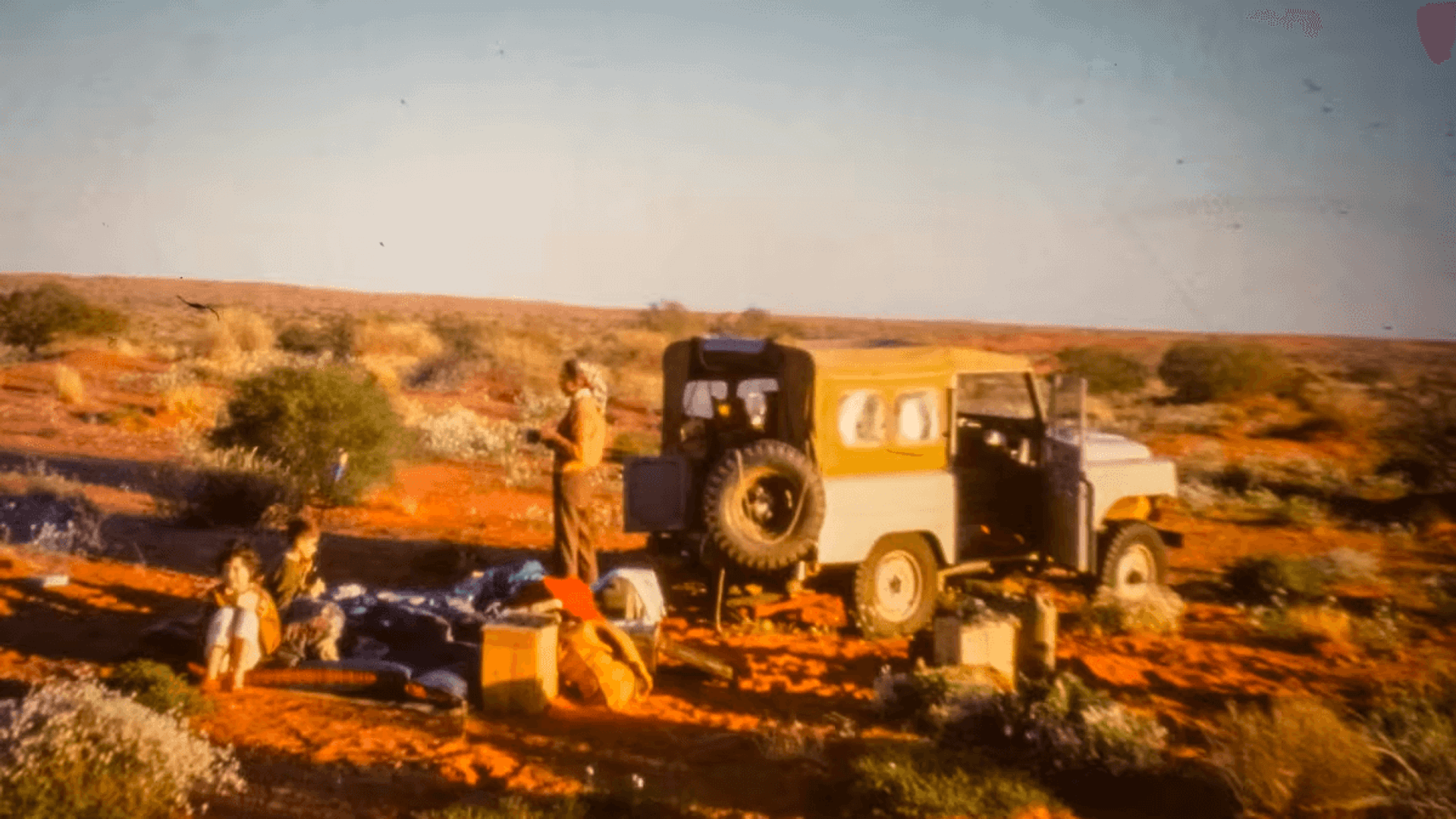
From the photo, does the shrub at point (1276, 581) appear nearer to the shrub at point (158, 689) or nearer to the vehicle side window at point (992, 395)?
the shrub at point (158, 689)

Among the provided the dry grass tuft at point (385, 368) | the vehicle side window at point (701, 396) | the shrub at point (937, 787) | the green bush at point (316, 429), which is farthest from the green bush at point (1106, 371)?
the shrub at point (937, 787)

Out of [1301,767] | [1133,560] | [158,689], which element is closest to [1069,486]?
[1133,560]

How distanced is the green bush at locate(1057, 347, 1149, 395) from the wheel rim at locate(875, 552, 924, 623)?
22647 millimetres

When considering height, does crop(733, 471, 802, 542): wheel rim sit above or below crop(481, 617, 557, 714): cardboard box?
above

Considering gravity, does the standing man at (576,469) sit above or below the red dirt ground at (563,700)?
above

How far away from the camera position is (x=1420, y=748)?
5.48 meters

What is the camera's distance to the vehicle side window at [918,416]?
8859mm

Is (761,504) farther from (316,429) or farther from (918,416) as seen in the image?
(316,429)

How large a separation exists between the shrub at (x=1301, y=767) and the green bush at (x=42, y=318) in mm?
33943

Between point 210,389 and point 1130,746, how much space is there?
22.3m

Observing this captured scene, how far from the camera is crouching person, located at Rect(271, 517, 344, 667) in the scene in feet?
24.2

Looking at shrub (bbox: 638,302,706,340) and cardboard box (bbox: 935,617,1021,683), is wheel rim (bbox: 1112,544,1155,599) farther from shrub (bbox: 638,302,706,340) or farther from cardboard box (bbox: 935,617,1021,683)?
shrub (bbox: 638,302,706,340)

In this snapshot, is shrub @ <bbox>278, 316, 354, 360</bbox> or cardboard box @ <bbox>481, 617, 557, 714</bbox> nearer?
cardboard box @ <bbox>481, 617, 557, 714</bbox>

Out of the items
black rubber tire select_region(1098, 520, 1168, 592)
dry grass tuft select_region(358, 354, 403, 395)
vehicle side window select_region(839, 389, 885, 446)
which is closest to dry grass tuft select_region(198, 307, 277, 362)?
dry grass tuft select_region(358, 354, 403, 395)
